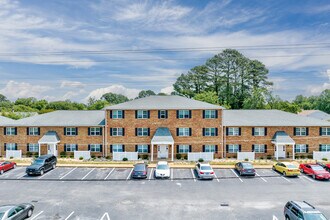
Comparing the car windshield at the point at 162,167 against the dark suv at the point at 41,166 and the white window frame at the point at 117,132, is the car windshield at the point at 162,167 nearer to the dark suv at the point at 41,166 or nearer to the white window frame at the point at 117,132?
the white window frame at the point at 117,132

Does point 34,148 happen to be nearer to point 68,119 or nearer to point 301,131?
point 68,119

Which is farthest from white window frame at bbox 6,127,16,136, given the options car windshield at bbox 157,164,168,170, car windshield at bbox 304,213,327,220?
car windshield at bbox 304,213,327,220

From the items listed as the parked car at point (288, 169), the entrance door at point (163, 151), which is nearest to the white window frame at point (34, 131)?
the entrance door at point (163, 151)

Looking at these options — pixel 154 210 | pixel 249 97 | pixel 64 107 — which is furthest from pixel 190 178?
pixel 64 107

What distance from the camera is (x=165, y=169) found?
32.8 meters

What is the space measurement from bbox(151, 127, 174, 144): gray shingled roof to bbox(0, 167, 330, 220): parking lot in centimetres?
650

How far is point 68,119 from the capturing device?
46.1m

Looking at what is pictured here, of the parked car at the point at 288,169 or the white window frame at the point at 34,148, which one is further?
the white window frame at the point at 34,148

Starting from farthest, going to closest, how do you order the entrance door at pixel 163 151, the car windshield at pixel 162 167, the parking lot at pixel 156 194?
the entrance door at pixel 163 151, the car windshield at pixel 162 167, the parking lot at pixel 156 194

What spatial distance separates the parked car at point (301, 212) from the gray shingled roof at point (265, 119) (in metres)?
25.2

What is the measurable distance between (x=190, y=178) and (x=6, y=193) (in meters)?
18.6

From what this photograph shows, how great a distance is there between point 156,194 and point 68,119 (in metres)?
25.5

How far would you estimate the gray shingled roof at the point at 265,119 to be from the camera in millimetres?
44000

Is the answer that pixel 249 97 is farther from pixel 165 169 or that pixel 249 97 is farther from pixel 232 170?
pixel 165 169
